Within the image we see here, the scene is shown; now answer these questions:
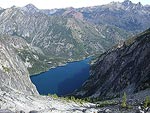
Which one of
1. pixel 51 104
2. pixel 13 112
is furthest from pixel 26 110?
pixel 51 104

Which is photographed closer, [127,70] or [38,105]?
[38,105]

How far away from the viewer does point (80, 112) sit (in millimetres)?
52438

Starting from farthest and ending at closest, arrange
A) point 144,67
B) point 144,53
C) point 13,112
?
1. point 144,53
2. point 144,67
3. point 13,112

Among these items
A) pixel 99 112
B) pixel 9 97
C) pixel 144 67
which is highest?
pixel 144 67

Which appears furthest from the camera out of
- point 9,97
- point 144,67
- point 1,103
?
point 144,67

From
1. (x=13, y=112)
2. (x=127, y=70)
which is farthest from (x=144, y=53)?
(x=13, y=112)

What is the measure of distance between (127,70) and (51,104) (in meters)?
140

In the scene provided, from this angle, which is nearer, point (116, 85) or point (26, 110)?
point (26, 110)

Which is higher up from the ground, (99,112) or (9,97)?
(9,97)

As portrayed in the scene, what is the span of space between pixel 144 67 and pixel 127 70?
2520 cm

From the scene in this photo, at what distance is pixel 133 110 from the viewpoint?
4909 centimetres

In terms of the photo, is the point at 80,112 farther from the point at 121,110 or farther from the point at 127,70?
the point at 127,70

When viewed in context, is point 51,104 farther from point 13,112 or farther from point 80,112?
point 13,112

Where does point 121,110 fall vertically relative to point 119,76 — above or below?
below
